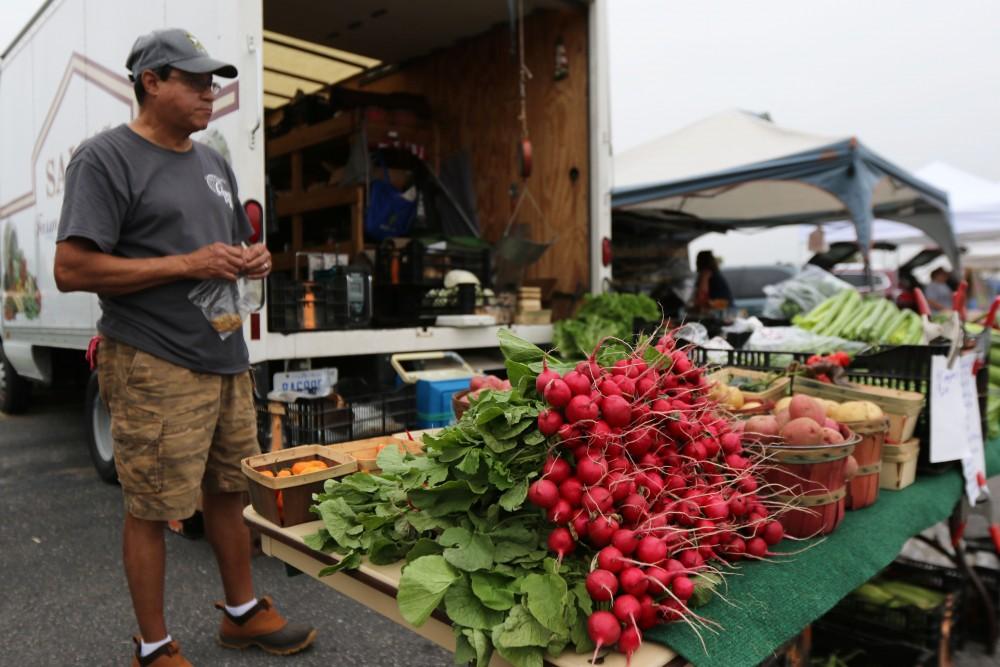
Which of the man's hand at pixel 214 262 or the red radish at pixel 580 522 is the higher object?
the man's hand at pixel 214 262

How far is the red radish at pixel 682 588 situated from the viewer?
122 cm

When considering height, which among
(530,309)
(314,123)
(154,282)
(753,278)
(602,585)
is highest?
(314,123)

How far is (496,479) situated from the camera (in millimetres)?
1369

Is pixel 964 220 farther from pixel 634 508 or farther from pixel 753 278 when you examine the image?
pixel 634 508

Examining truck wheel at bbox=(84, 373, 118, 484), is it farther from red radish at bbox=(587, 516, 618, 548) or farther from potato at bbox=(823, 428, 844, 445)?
potato at bbox=(823, 428, 844, 445)

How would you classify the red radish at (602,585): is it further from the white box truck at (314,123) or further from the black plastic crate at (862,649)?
the white box truck at (314,123)

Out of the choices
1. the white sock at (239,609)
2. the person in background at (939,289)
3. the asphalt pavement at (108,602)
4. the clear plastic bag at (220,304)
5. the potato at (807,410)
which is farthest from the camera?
the person in background at (939,289)

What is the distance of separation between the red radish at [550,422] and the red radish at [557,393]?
0.07 ft

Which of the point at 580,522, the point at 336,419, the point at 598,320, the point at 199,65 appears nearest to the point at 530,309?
the point at 598,320

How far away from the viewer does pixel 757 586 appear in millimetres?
1412

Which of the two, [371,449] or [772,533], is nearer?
[772,533]

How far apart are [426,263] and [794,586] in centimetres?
412

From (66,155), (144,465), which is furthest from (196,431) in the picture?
(66,155)

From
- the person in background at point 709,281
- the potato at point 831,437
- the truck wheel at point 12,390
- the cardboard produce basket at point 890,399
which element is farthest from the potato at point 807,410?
the truck wheel at point 12,390
